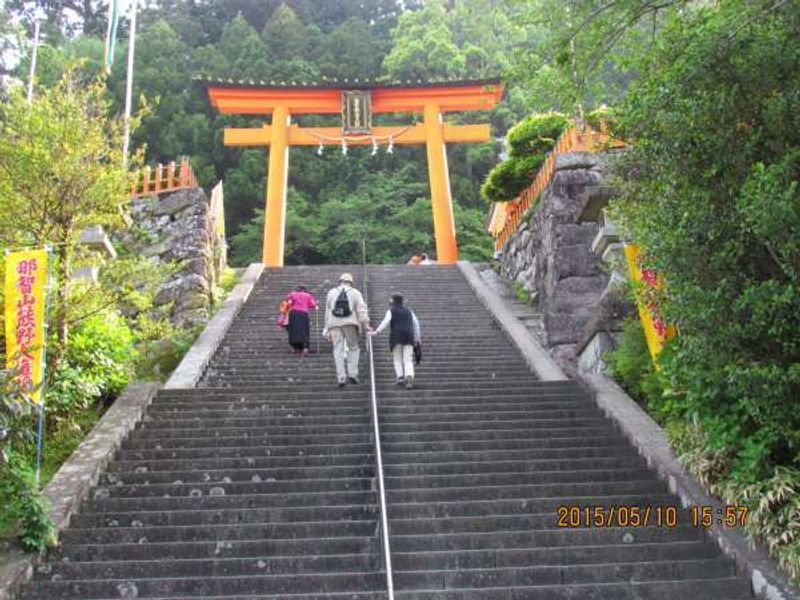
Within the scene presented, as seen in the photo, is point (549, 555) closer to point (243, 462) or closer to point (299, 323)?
point (243, 462)

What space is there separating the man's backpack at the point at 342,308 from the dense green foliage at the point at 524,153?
23.8 feet

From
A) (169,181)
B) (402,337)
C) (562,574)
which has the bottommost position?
(562,574)

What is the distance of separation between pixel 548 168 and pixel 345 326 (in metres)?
6.49

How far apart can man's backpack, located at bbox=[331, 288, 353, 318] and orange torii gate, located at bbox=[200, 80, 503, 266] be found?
35.4 feet

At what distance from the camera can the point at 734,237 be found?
5473 millimetres

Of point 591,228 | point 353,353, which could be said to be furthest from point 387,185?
point 353,353

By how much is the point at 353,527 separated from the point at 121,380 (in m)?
3.99

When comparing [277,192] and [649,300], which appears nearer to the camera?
[649,300]

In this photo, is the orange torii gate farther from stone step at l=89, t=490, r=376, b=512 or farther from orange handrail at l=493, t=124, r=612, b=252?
stone step at l=89, t=490, r=376, b=512

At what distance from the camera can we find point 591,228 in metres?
12.8

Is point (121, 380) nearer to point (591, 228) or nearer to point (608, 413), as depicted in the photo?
point (608, 413)

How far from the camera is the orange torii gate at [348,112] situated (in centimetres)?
2000

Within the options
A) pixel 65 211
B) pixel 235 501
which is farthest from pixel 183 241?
pixel 235 501

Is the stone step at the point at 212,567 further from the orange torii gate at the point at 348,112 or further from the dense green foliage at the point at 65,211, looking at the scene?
the orange torii gate at the point at 348,112
